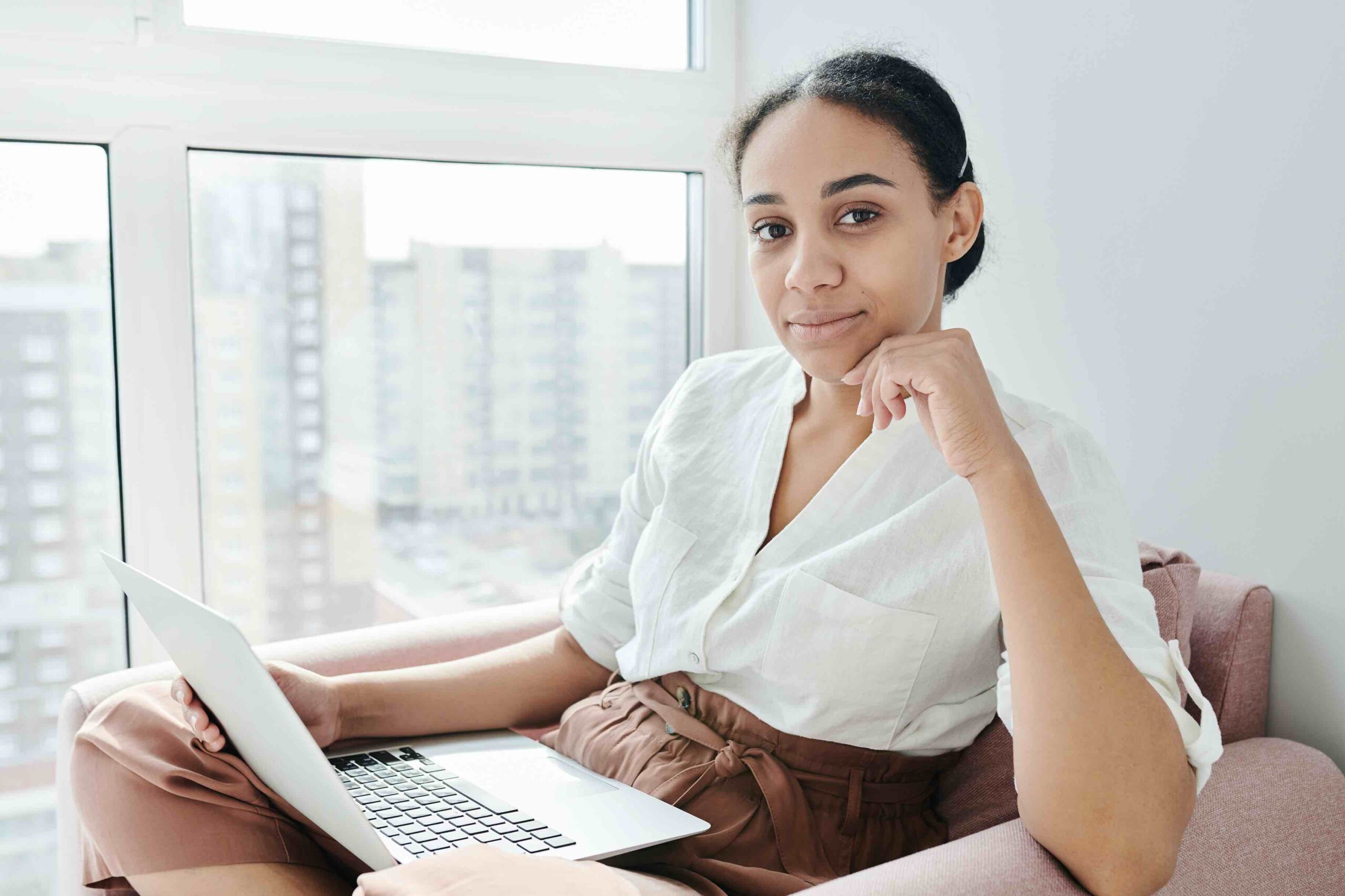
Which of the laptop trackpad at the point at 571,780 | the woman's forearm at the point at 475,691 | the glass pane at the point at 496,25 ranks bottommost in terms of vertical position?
the laptop trackpad at the point at 571,780

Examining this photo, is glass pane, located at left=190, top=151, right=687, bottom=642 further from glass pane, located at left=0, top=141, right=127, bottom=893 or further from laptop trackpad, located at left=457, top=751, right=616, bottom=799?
laptop trackpad, located at left=457, top=751, right=616, bottom=799

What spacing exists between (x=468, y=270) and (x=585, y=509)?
1.72 ft

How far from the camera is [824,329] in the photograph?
1172mm

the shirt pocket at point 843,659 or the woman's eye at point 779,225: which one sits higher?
the woman's eye at point 779,225

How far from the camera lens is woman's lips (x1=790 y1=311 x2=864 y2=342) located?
116cm

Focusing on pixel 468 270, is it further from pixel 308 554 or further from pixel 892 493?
pixel 892 493

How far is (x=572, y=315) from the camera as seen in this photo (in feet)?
7.14

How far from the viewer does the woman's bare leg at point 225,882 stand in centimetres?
102

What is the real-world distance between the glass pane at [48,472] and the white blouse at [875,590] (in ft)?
3.25

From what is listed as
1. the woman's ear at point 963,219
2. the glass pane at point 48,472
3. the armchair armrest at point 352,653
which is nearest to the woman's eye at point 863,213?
the woman's ear at point 963,219

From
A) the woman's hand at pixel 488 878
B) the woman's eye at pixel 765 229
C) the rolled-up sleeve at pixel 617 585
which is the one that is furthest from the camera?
the rolled-up sleeve at pixel 617 585

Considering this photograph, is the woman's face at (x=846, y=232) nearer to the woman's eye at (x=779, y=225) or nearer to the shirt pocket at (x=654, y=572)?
the woman's eye at (x=779, y=225)

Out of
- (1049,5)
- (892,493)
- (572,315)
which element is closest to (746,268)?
(572,315)

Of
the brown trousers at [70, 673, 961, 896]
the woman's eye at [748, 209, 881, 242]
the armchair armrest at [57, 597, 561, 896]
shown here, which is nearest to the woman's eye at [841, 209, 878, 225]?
the woman's eye at [748, 209, 881, 242]
